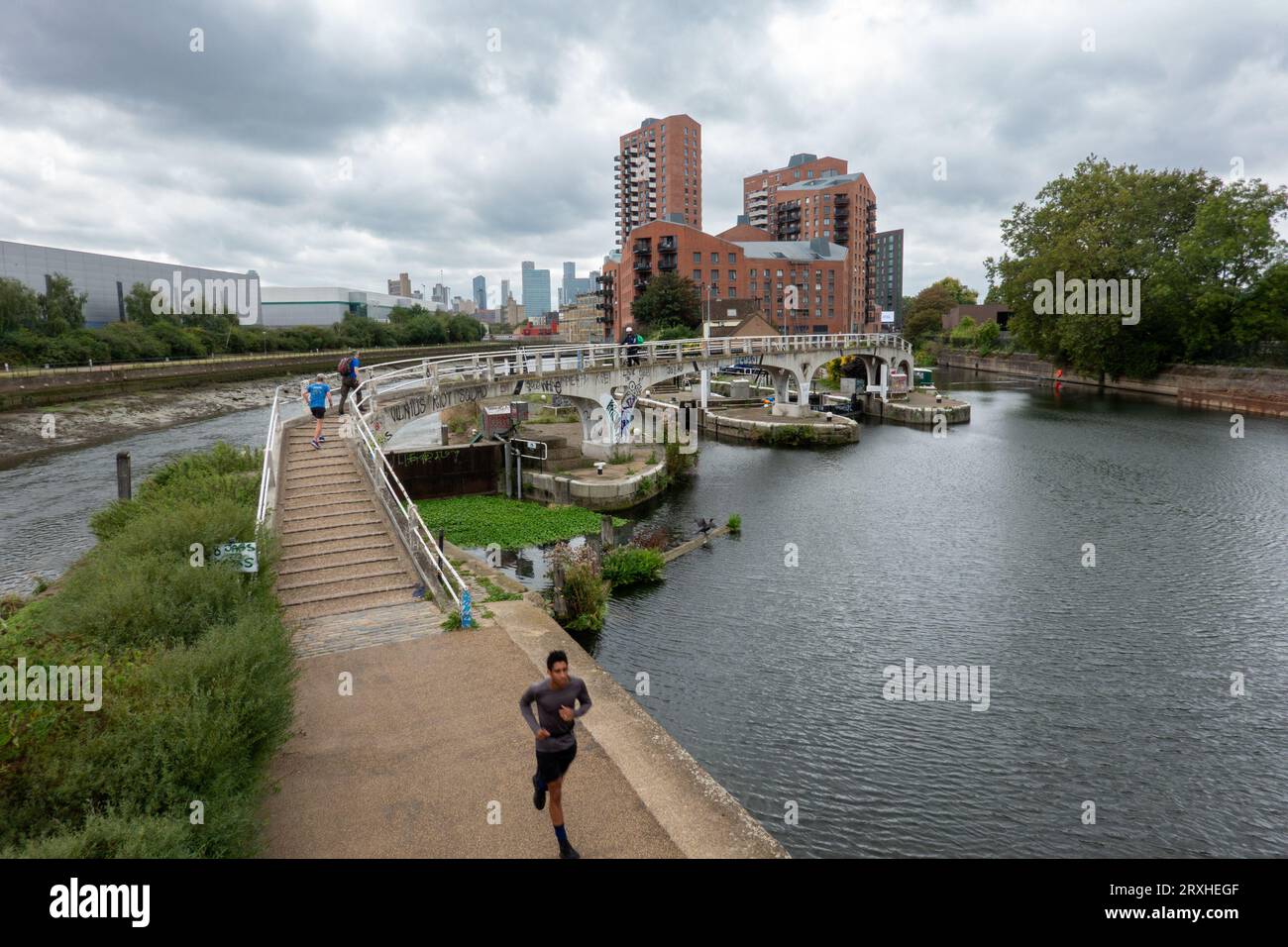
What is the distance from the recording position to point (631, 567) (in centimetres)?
2081

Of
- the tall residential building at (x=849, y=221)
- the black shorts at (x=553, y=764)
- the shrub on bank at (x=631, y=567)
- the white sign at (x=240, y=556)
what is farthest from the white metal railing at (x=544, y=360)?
the tall residential building at (x=849, y=221)

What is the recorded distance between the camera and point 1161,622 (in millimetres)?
Answer: 18047

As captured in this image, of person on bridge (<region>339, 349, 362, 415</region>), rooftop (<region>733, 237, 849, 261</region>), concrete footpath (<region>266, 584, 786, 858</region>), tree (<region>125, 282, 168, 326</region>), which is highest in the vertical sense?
rooftop (<region>733, 237, 849, 261</region>)

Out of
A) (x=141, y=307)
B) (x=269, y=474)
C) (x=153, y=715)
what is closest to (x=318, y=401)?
(x=269, y=474)

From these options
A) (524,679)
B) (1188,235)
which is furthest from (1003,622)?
(1188,235)

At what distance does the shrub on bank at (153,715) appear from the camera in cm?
606

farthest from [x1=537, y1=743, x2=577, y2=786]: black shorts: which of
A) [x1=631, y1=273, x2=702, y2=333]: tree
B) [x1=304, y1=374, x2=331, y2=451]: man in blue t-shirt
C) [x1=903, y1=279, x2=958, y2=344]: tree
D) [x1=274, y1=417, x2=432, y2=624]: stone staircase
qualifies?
[x1=903, y1=279, x2=958, y2=344]: tree

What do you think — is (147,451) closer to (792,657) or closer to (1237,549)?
(792,657)

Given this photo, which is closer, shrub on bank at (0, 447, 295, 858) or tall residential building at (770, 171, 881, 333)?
shrub on bank at (0, 447, 295, 858)

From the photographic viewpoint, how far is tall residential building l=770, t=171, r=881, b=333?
133500 millimetres

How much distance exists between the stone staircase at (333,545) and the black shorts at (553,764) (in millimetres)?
7281

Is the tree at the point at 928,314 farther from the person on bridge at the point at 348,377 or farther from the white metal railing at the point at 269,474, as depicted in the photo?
the white metal railing at the point at 269,474

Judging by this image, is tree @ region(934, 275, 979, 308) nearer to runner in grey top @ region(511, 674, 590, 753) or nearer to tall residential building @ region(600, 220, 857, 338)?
tall residential building @ region(600, 220, 857, 338)

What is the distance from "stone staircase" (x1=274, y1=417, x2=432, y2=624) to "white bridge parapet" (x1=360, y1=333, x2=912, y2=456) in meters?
4.89
